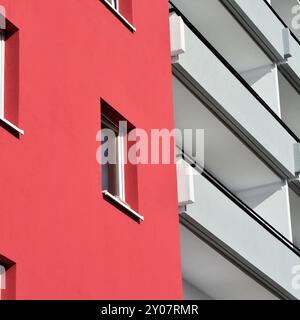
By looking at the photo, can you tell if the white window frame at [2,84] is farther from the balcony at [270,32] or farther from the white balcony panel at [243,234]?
the balcony at [270,32]

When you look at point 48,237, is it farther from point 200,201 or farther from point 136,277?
point 200,201

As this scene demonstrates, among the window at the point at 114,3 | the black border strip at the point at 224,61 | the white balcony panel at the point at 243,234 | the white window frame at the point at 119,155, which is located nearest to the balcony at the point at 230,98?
the black border strip at the point at 224,61

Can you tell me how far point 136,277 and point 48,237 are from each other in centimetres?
218

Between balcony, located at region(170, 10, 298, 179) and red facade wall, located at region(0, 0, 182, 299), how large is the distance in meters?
2.70

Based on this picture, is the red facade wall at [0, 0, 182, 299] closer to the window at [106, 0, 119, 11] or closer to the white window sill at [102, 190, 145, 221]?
the white window sill at [102, 190, 145, 221]

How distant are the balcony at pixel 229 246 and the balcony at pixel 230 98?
5.15 ft

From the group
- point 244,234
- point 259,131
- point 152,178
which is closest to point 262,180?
point 259,131

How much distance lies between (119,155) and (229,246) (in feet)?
15.5

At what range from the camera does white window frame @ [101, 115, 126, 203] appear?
57.3ft

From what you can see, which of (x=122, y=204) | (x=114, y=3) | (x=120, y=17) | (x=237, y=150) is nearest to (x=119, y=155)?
(x=122, y=204)

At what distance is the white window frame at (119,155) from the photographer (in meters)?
17.5

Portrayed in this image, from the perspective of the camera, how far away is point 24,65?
1532 centimetres

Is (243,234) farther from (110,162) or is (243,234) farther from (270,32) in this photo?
(270,32)
